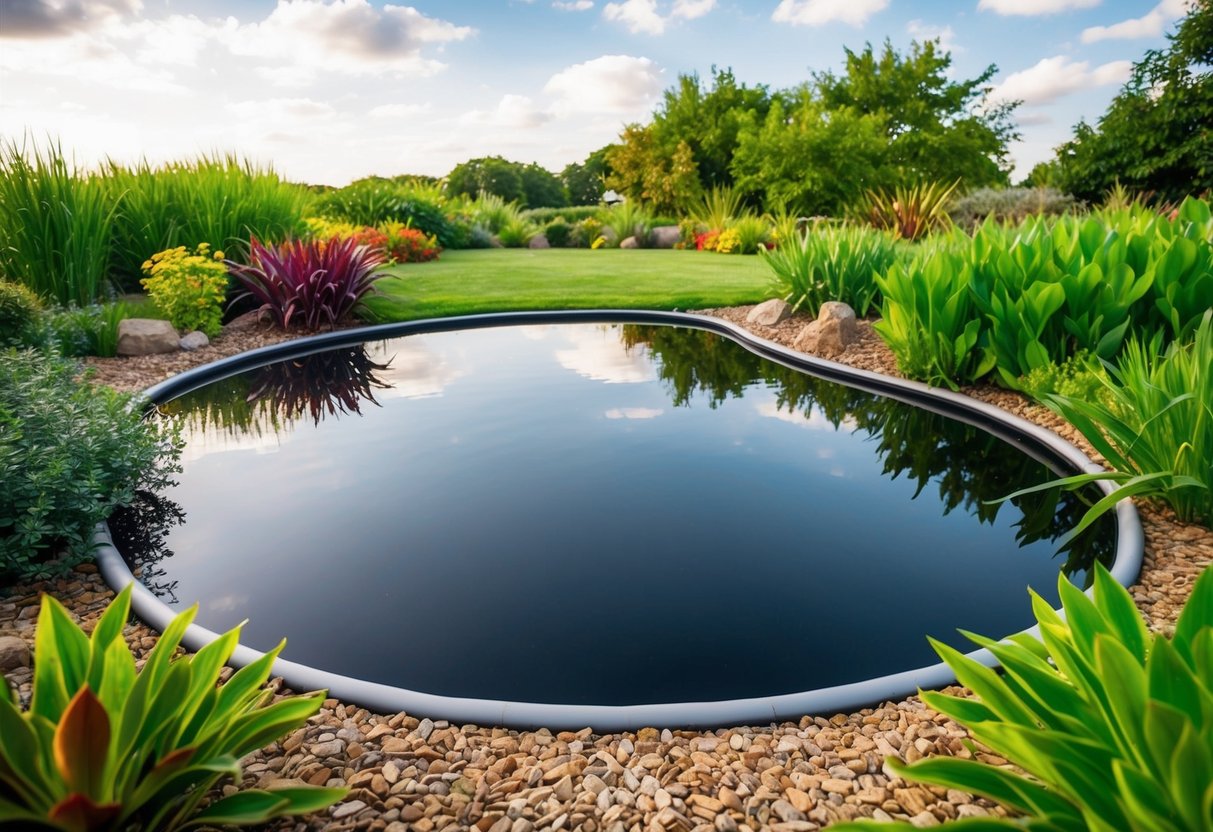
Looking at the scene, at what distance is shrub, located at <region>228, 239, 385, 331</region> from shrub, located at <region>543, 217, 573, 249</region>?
38.8 feet

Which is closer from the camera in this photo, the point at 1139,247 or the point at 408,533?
the point at 408,533

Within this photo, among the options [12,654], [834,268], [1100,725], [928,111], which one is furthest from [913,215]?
[928,111]

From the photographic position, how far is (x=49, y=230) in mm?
7598

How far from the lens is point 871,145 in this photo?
2381cm

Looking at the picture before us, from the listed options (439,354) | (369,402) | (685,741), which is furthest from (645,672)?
(439,354)

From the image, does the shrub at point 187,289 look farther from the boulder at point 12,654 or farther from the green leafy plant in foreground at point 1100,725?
the green leafy plant in foreground at point 1100,725

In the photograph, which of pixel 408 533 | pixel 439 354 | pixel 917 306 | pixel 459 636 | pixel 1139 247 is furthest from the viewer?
pixel 439 354

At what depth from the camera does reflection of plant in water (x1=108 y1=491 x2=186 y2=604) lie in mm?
3311

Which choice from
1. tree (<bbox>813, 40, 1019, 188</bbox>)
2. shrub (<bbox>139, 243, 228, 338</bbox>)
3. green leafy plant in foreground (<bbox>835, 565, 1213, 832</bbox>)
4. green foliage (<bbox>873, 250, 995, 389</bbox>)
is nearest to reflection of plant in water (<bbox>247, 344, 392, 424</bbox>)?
shrub (<bbox>139, 243, 228, 338</bbox>)

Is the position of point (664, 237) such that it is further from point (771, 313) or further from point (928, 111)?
point (928, 111)

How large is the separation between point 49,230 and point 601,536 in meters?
7.30

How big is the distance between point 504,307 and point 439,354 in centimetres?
182

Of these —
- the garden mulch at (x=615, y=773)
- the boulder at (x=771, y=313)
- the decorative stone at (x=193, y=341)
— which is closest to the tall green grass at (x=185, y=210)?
the decorative stone at (x=193, y=341)

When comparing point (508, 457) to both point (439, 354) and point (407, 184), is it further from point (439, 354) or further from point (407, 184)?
point (407, 184)
